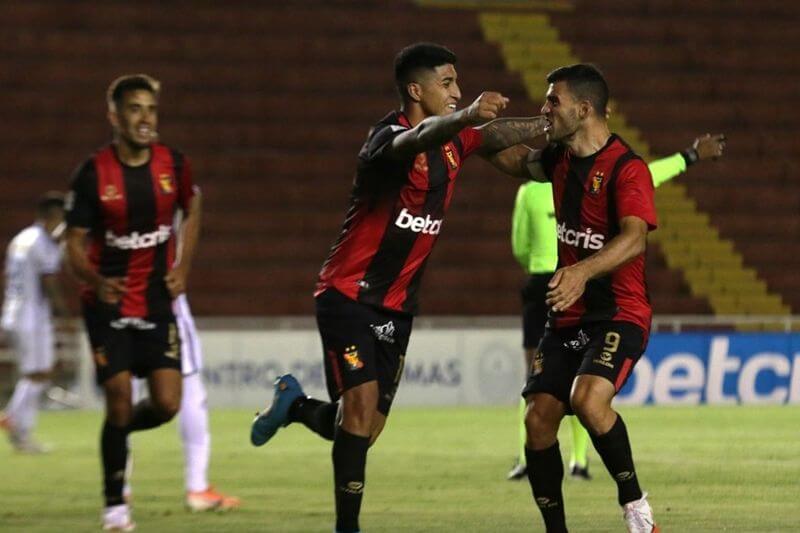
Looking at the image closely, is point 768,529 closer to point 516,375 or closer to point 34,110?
point 516,375

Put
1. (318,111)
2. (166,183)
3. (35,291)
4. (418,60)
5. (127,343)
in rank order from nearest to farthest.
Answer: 1. (418,60)
2. (127,343)
3. (166,183)
4. (35,291)
5. (318,111)

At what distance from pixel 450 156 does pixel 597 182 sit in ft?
2.15

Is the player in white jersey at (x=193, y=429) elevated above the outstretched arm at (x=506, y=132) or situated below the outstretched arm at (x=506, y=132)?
below

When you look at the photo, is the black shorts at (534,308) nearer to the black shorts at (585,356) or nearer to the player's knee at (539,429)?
the black shorts at (585,356)

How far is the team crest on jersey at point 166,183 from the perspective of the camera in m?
7.46

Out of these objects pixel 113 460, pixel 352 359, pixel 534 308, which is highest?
pixel 534 308

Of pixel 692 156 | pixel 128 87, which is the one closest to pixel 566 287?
pixel 692 156

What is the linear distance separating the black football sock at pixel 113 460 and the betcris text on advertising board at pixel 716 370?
1017cm

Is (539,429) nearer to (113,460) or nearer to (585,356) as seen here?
(585,356)

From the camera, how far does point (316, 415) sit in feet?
23.5

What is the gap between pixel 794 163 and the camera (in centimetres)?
2473

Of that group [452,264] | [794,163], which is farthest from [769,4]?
[452,264]

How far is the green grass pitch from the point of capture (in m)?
7.52

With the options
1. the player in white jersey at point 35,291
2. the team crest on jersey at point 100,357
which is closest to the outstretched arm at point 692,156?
the team crest on jersey at point 100,357
